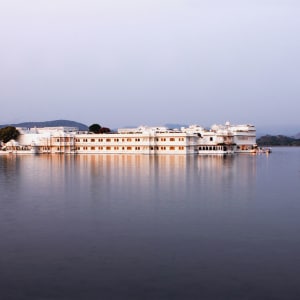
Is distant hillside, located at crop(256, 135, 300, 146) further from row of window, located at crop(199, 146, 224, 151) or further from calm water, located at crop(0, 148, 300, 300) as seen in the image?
calm water, located at crop(0, 148, 300, 300)

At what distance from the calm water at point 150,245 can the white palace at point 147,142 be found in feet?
148

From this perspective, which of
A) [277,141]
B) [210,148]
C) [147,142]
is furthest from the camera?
[277,141]

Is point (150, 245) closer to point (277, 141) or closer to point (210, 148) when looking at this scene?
point (210, 148)

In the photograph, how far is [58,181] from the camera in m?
26.4

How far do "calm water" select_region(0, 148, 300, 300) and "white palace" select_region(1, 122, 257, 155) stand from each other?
45.2 meters

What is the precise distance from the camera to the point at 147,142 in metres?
66.6

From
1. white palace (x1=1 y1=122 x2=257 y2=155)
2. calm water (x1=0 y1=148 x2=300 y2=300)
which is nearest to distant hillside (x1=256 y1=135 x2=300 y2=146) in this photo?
white palace (x1=1 y1=122 x2=257 y2=155)

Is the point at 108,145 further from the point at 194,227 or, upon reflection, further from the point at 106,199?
the point at 194,227

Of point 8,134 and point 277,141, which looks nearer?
point 8,134

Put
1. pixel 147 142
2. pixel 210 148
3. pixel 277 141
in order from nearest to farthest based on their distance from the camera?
pixel 147 142 < pixel 210 148 < pixel 277 141

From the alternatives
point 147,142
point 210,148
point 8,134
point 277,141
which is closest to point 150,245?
point 147,142

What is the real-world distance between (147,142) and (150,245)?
55.3 metres

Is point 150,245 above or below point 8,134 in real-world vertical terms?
below

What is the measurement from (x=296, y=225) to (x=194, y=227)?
2.76 metres
